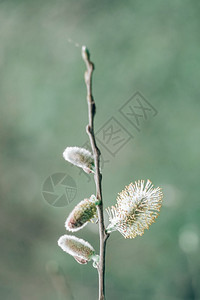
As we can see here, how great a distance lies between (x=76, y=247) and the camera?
34 cm

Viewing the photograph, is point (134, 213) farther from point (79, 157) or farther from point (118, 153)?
point (118, 153)

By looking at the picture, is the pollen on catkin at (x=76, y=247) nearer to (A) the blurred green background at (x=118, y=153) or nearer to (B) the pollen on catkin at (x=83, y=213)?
(B) the pollen on catkin at (x=83, y=213)

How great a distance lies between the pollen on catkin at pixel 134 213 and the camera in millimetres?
354

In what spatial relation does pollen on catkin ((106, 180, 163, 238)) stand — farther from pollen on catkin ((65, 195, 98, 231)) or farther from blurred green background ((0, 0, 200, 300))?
blurred green background ((0, 0, 200, 300))

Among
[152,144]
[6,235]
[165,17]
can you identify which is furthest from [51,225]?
[165,17]

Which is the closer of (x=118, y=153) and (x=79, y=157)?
(x=79, y=157)

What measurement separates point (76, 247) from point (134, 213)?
7 centimetres

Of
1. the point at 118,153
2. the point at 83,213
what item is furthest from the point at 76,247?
the point at 118,153

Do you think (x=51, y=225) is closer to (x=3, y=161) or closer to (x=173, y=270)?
(x=3, y=161)

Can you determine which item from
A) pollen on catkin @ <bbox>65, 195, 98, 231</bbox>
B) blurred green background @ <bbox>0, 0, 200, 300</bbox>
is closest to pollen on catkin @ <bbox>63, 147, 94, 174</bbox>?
pollen on catkin @ <bbox>65, 195, 98, 231</bbox>

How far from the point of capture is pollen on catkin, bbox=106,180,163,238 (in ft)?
1.16

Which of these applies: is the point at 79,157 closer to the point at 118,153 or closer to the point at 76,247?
the point at 76,247

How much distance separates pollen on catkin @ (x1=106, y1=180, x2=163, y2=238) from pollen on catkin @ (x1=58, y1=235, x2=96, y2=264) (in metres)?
0.03

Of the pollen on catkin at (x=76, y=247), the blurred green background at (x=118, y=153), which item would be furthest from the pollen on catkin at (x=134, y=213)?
the blurred green background at (x=118, y=153)
